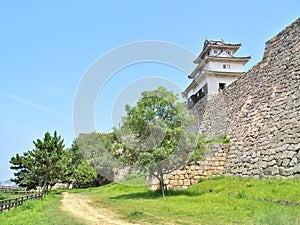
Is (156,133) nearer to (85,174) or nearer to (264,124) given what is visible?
(264,124)

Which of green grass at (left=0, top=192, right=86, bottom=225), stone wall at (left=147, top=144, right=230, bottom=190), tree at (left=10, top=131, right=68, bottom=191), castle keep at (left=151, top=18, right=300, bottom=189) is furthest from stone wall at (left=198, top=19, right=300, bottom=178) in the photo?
tree at (left=10, top=131, right=68, bottom=191)

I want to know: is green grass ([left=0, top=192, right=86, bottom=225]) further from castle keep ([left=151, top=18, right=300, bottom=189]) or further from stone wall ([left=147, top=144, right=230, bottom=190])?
castle keep ([left=151, top=18, right=300, bottom=189])

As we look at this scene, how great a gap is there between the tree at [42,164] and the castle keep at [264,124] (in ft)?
39.7

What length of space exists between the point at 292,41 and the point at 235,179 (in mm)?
7019

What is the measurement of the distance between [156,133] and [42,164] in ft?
44.3

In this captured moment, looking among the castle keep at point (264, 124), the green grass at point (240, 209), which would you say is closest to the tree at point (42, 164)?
the castle keep at point (264, 124)

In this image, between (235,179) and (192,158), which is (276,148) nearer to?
(235,179)

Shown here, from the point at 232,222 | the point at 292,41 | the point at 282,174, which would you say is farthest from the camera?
the point at 292,41

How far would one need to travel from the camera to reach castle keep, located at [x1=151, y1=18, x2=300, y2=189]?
34.9 feet

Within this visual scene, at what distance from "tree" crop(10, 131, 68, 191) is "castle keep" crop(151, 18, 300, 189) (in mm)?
12099

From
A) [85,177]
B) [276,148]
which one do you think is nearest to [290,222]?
[276,148]

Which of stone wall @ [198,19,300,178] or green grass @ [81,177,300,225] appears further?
stone wall @ [198,19,300,178]

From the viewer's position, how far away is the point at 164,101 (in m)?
12.0

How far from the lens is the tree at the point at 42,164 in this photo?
2175 centimetres
